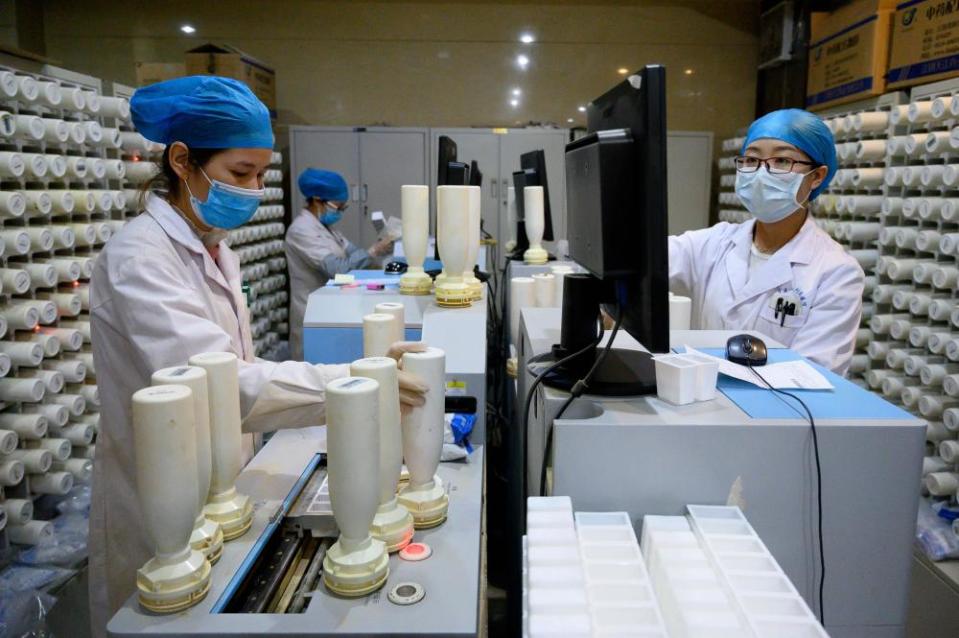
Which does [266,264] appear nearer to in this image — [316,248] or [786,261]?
[316,248]

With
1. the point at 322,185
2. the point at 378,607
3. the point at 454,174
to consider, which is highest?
the point at 322,185

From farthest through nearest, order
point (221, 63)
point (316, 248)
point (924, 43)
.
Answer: point (221, 63)
point (316, 248)
point (924, 43)

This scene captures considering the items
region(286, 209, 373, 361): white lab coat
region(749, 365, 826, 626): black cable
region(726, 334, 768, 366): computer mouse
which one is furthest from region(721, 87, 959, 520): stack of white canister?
region(286, 209, 373, 361): white lab coat

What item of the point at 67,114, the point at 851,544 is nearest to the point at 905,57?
the point at 851,544

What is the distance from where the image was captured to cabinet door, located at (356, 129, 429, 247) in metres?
5.47

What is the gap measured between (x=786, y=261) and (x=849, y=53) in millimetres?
2597

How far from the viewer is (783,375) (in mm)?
1136

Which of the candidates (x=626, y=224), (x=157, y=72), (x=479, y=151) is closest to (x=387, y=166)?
(x=479, y=151)

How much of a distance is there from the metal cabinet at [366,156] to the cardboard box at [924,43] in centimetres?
330

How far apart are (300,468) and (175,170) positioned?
71cm

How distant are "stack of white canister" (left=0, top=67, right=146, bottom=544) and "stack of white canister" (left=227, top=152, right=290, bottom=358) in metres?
1.77

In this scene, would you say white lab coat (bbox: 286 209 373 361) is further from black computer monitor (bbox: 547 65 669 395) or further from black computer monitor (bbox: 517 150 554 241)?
black computer monitor (bbox: 547 65 669 395)

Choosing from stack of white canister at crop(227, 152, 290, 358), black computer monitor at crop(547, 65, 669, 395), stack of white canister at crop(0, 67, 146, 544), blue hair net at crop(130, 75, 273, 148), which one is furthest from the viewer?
stack of white canister at crop(227, 152, 290, 358)

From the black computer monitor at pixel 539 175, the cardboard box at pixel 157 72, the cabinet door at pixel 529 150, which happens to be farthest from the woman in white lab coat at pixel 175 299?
the cabinet door at pixel 529 150
